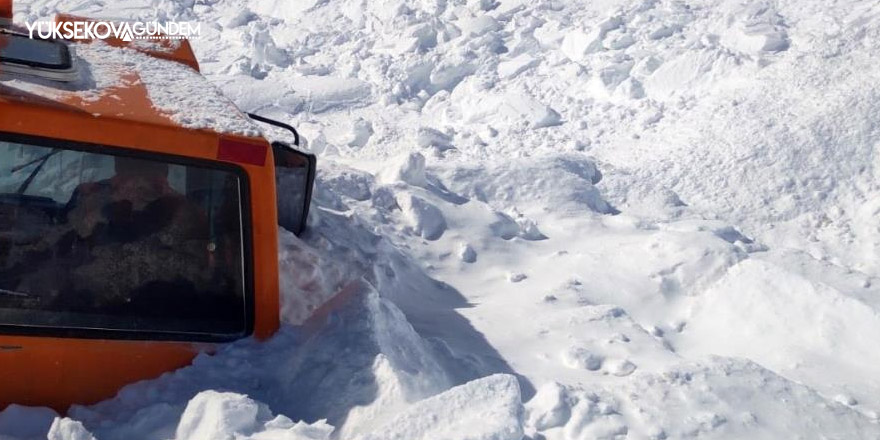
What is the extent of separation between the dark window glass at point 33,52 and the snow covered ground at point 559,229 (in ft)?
2.96

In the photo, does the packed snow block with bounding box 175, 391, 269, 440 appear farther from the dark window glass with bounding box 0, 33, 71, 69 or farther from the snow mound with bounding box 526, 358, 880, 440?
the dark window glass with bounding box 0, 33, 71, 69

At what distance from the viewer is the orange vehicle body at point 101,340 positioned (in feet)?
6.98

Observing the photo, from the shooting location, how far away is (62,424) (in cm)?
212

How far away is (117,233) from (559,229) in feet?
9.67

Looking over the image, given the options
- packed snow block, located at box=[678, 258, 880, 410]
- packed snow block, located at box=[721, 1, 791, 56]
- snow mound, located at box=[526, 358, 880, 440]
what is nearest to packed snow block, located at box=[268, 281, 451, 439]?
snow mound, located at box=[526, 358, 880, 440]

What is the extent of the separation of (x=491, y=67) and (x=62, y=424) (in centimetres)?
676

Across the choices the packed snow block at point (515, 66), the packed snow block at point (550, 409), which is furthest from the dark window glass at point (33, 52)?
the packed snow block at point (515, 66)

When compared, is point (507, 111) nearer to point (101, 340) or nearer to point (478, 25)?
point (478, 25)

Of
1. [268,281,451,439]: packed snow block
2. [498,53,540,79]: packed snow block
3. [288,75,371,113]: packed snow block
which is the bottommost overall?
[288,75,371,113]: packed snow block

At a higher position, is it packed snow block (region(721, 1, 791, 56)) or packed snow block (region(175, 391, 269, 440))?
packed snow block (region(721, 1, 791, 56))

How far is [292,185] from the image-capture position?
10.3 feet

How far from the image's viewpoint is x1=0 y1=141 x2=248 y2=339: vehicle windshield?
7.20ft

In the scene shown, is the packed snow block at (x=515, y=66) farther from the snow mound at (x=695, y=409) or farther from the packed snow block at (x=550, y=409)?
the packed snow block at (x=550, y=409)

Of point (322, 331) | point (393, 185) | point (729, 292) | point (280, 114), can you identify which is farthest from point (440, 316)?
point (280, 114)
